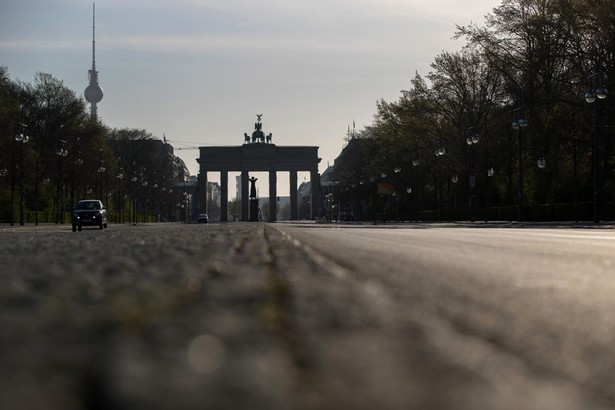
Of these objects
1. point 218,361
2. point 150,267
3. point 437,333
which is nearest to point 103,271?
point 150,267

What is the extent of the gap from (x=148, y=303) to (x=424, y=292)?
1.17 m

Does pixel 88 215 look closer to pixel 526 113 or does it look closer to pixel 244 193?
pixel 526 113

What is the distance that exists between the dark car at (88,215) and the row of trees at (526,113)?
82.9ft

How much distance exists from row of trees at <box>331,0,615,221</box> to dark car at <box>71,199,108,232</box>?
25.3 m

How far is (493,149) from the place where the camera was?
210 feet

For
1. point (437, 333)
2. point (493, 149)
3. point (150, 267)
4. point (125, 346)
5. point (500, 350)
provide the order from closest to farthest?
point (125, 346), point (500, 350), point (437, 333), point (150, 267), point (493, 149)

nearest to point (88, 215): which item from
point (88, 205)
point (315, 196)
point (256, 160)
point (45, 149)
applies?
point (88, 205)

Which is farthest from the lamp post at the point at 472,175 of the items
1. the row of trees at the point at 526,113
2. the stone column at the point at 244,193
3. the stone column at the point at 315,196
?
the stone column at the point at 315,196

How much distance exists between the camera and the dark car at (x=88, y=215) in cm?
4656

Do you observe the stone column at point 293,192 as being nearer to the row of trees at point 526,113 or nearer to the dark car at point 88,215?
the row of trees at point 526,113

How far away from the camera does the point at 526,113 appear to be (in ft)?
173

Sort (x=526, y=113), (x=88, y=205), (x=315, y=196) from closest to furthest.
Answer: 1. (x=88, y=205)
2. (x=526, y=113)
3. (x=315, y=196)

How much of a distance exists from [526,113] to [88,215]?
28381mm

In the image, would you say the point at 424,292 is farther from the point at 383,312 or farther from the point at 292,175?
the point at 292,175
